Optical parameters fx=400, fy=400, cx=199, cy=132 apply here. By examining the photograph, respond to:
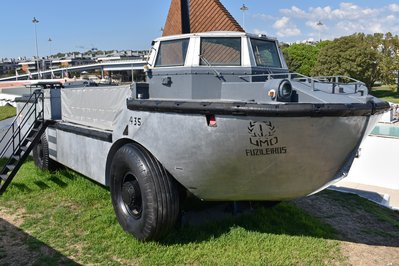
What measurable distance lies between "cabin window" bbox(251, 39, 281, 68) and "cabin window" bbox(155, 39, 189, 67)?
0.89m

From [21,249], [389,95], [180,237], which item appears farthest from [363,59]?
[21,249]

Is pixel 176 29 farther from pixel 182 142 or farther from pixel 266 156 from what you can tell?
pixel 266 156

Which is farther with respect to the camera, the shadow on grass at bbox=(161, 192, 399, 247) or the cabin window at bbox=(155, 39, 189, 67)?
the shadow on grass at bbox=(161, 192, 399, 247)

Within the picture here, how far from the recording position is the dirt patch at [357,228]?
4.75 m

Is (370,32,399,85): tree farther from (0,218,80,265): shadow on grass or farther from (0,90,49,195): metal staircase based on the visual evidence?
(0,218,80,265): shadow on grass

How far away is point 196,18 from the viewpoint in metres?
7.34

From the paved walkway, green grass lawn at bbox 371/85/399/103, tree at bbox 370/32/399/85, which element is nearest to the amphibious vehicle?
the paved walkway

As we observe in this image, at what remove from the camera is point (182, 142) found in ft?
13.6

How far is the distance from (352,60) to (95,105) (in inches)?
1563

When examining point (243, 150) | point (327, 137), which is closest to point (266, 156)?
point (243, 150)

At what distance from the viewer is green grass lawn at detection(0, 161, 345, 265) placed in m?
4.48

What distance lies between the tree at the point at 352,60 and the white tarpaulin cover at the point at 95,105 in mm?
37921

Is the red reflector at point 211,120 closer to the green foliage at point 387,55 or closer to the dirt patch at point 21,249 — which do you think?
the dirt patch at point 21,249

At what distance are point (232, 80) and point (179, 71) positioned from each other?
25.4 inches
